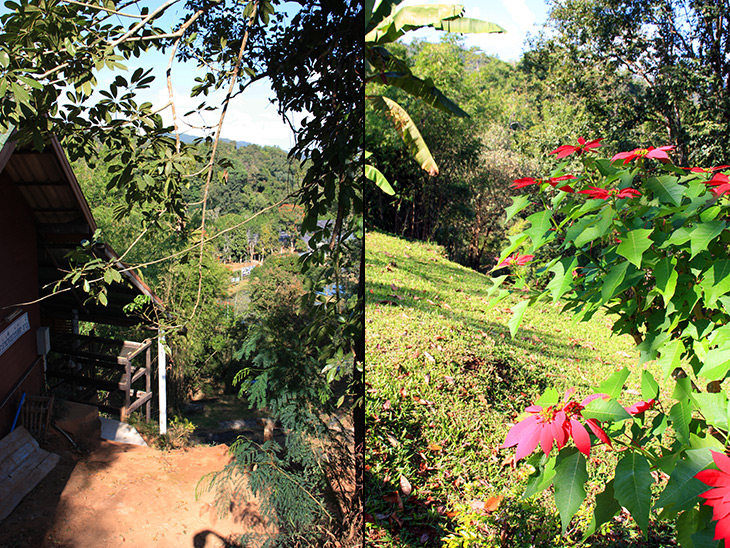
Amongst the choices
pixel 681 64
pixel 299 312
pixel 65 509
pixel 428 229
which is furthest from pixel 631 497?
pixel 428 229

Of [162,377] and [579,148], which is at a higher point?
[579,148]

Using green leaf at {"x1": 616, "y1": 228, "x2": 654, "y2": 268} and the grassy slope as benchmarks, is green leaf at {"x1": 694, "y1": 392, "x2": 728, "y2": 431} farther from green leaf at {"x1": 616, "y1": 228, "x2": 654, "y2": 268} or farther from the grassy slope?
the grassy slope

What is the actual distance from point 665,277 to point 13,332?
4.63 ft

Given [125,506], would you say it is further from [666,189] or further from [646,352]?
[666,189]

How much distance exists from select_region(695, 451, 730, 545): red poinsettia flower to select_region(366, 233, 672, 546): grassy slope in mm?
1108

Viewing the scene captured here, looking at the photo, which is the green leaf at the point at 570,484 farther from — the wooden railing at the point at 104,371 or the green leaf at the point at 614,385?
the wooden railing at the point at 104,371

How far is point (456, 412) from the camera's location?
263 centimetres

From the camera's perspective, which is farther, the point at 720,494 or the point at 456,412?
the point at 456,412

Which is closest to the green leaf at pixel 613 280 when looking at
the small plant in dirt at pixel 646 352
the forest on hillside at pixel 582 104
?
the small plant in dirt at pixel 646 352

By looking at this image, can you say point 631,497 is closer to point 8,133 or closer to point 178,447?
point 178,447

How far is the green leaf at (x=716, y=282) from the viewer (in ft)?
3.52

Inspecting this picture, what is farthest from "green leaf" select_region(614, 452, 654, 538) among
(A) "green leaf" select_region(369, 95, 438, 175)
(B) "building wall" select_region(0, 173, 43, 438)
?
(A) "green leaf" select_region(369, 95, 438, 175)

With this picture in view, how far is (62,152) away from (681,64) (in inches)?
371

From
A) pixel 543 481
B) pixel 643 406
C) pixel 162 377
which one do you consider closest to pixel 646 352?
pixel 643 406
